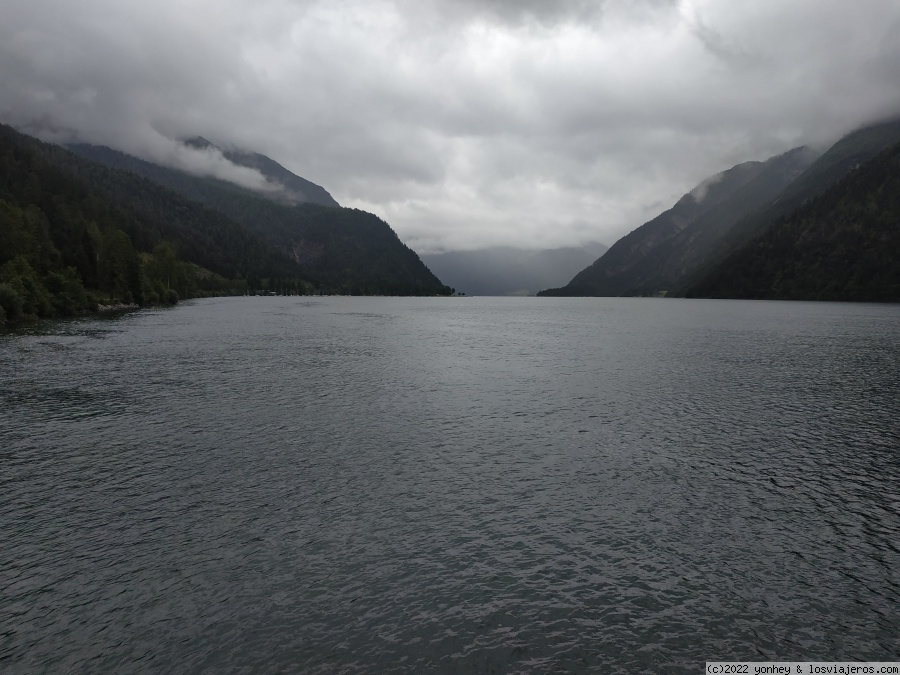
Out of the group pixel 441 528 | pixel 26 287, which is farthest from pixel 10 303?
pixel 441 528

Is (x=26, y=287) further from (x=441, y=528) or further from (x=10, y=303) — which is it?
(x=441, y=528)

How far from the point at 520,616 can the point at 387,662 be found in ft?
16.6

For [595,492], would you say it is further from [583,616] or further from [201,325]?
[201,325]

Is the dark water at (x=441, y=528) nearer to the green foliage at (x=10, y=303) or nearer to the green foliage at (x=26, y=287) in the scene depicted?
the green foliage at (x=10, y=303)

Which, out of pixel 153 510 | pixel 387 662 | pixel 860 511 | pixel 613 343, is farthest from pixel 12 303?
pixel 860 511

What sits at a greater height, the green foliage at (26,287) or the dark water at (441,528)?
the green foliage at (26,287)

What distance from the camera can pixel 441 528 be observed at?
25.1 m

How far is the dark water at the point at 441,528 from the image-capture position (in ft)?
56.9

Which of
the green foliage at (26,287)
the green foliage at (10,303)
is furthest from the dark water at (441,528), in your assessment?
the green foliage at (26,287)

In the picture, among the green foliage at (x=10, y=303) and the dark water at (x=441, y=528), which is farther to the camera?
the green foliage at (x=10, y=303)

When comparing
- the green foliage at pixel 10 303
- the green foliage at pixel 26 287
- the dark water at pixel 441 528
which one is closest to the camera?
Answer: the dark water at pixel 441 528

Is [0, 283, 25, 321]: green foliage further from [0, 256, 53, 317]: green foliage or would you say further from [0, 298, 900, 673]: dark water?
[0, 298, 900, 673]: dark water

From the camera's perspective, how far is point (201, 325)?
132250 mm

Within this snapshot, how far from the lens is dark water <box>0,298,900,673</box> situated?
17.3 m
